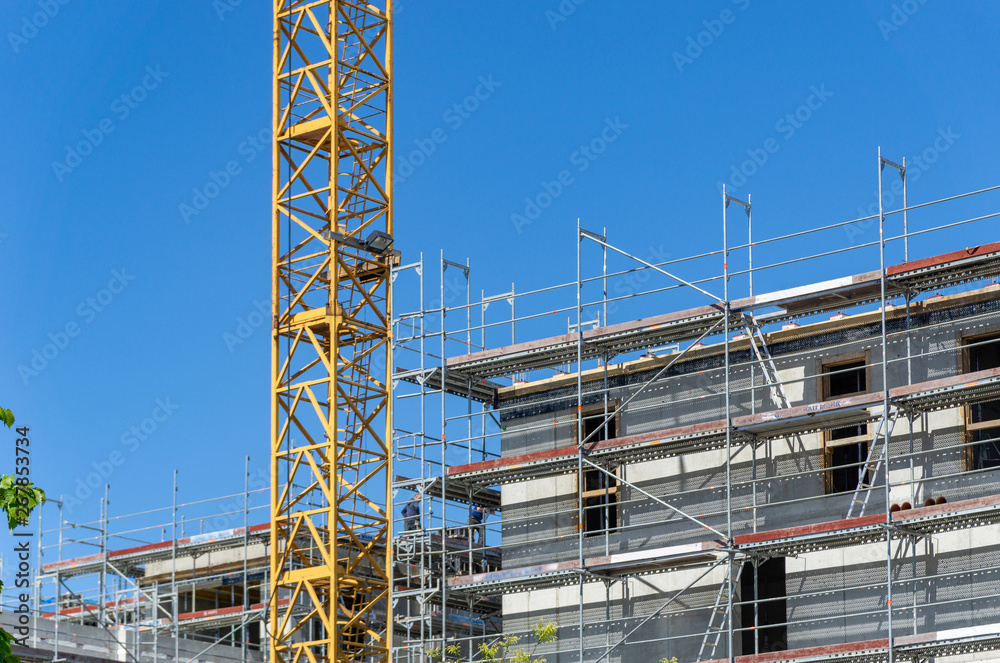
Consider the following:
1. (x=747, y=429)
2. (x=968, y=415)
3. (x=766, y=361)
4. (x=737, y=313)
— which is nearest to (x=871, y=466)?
(x=968, y=415)

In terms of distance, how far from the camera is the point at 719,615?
30.9 meters

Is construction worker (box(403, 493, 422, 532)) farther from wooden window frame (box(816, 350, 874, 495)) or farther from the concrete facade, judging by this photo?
wooden window frame (box(816, 350, 874, 495))

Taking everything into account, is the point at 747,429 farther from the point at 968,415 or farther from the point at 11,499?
the point at 11,499

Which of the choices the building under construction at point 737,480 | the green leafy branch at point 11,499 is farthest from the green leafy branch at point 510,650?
the green leafy branch at point 11,499

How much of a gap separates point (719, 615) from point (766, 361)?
4927 mm

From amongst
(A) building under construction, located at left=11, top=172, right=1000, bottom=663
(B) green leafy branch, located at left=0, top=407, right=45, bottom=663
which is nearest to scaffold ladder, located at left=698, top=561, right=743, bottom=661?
(A) building under construction, located at left=11, top=172, right=1000, bottom=663

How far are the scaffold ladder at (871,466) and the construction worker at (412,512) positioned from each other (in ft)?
35.4

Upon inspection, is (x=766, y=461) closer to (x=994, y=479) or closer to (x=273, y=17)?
(x=994, y=479)

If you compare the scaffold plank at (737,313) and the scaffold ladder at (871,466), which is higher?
the scaffold plank at (737,313)

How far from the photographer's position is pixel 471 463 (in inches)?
1345

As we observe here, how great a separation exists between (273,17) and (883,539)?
18099mm

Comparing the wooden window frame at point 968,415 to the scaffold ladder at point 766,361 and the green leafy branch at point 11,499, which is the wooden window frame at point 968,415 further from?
the green leafy branch at point 11,499

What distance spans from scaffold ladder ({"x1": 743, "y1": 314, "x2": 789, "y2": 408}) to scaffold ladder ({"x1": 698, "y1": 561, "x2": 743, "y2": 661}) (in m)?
3.21

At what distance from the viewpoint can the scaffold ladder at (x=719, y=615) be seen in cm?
2947
